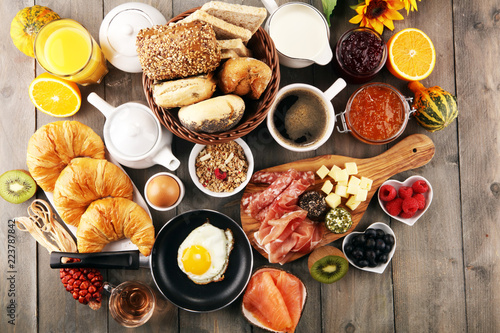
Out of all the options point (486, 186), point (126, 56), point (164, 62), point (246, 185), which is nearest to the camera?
point (164, 62)

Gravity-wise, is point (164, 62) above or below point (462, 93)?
above

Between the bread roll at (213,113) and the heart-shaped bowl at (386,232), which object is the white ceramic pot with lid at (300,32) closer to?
the bread roll at (213,113)

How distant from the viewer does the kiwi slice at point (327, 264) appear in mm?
1514

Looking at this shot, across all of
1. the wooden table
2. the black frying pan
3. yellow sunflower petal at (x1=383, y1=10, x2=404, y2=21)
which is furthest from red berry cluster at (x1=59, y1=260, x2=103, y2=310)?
yellow sunflower petal at (x1=383, y1=10, x2=404, y2=21)

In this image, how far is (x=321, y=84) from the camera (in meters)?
1.63

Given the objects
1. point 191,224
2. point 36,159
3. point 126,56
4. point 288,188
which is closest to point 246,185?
point 288,188

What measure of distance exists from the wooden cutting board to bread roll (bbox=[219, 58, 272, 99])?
500mm

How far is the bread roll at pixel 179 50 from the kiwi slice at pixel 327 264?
0.90m

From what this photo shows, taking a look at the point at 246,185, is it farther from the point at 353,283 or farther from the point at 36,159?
the point at 36,159

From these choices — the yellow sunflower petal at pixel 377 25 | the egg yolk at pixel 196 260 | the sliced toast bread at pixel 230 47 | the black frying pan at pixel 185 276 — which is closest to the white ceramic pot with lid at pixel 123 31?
the sliced toast bread at pixel 230 47

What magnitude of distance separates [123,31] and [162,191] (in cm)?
64

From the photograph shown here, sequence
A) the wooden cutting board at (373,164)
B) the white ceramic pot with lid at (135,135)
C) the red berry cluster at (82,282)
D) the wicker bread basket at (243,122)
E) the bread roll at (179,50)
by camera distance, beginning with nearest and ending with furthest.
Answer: the bread roll at (179,50)
the wicker bread basket at (243,122)
the white ceramic pot with lid at (135,135)
the red berry cluster at (82,282)
the wooden cutting board at (373,164)

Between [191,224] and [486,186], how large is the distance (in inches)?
54.0

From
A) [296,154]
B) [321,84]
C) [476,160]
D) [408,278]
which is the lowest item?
[408,278]
